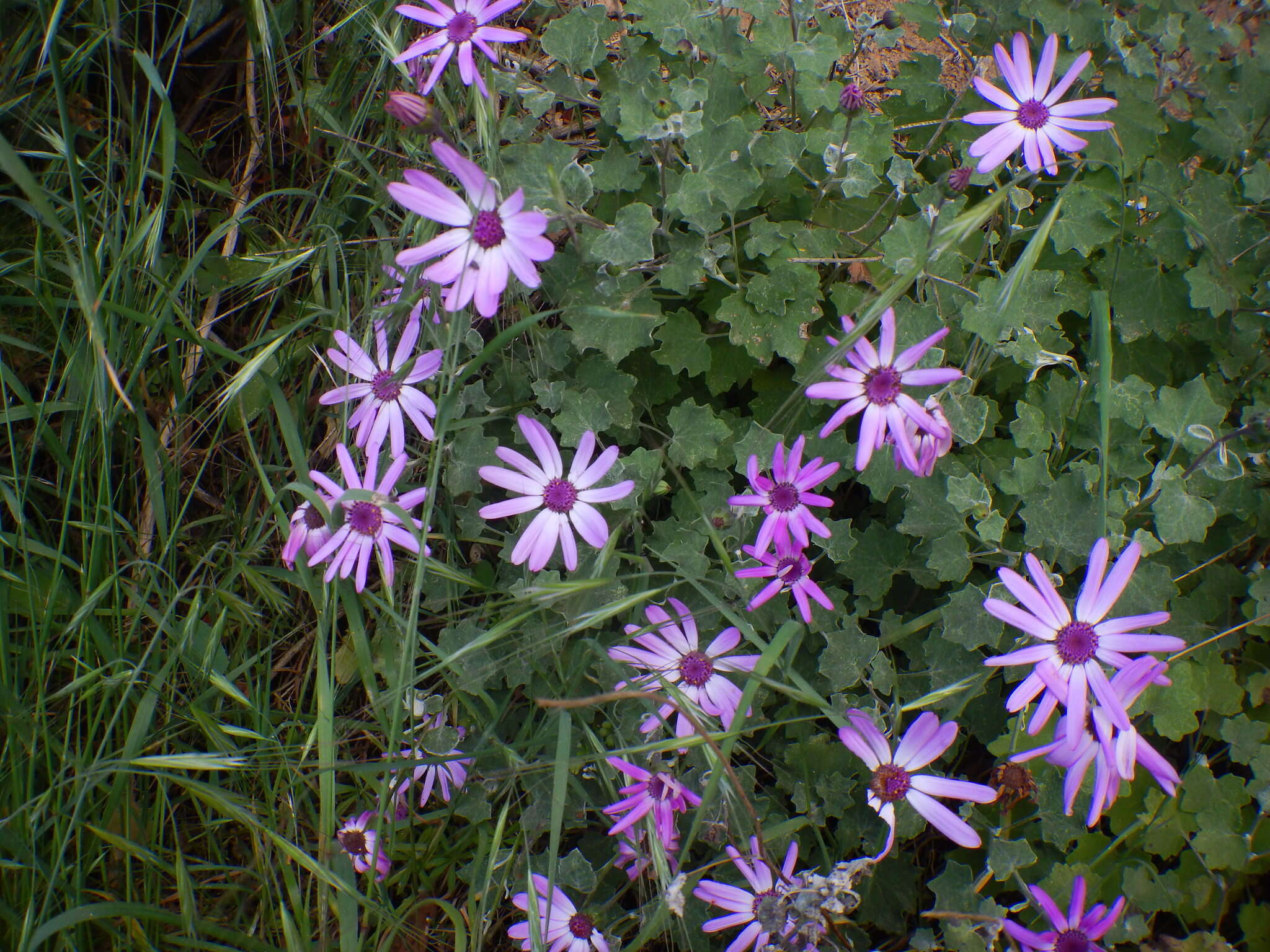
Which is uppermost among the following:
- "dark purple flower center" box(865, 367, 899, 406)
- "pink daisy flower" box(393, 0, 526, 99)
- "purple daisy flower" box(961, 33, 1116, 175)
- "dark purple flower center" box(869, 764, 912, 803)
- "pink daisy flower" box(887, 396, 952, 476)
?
"purple daisy flower" box(961, 33, 1116, 175)

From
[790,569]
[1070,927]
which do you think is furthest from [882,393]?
[1070,927]

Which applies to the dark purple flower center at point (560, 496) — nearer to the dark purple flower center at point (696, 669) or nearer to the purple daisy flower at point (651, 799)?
the dark purple flower center at point (696, 669)

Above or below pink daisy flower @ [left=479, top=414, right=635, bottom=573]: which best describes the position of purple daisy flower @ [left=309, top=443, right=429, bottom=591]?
below

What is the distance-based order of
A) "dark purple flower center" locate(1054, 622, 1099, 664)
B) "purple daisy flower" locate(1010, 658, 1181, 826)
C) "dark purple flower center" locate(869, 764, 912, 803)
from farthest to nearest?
1. "dark purple flower center" locate(869, 764, 912, 803)
2. "dark purple flower center" locate(1054, 622, 1099, 664)
3. "purple daisy flower" locate(1010, 658, 1181, 826)

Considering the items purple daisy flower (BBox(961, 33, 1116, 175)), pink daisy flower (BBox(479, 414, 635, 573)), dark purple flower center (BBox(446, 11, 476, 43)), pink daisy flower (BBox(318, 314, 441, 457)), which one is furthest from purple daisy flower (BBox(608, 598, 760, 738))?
dark purple flower center (BBox(446, 11, 476, 43))

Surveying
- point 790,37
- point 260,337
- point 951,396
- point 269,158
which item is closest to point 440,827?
point 260,337

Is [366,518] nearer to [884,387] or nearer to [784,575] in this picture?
[784,575]

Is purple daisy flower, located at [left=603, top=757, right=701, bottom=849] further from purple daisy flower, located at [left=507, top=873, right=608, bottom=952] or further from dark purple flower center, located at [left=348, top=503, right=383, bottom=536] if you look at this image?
dark purple flower center, located at [left=348, top=503, right=383, bottom=536]
